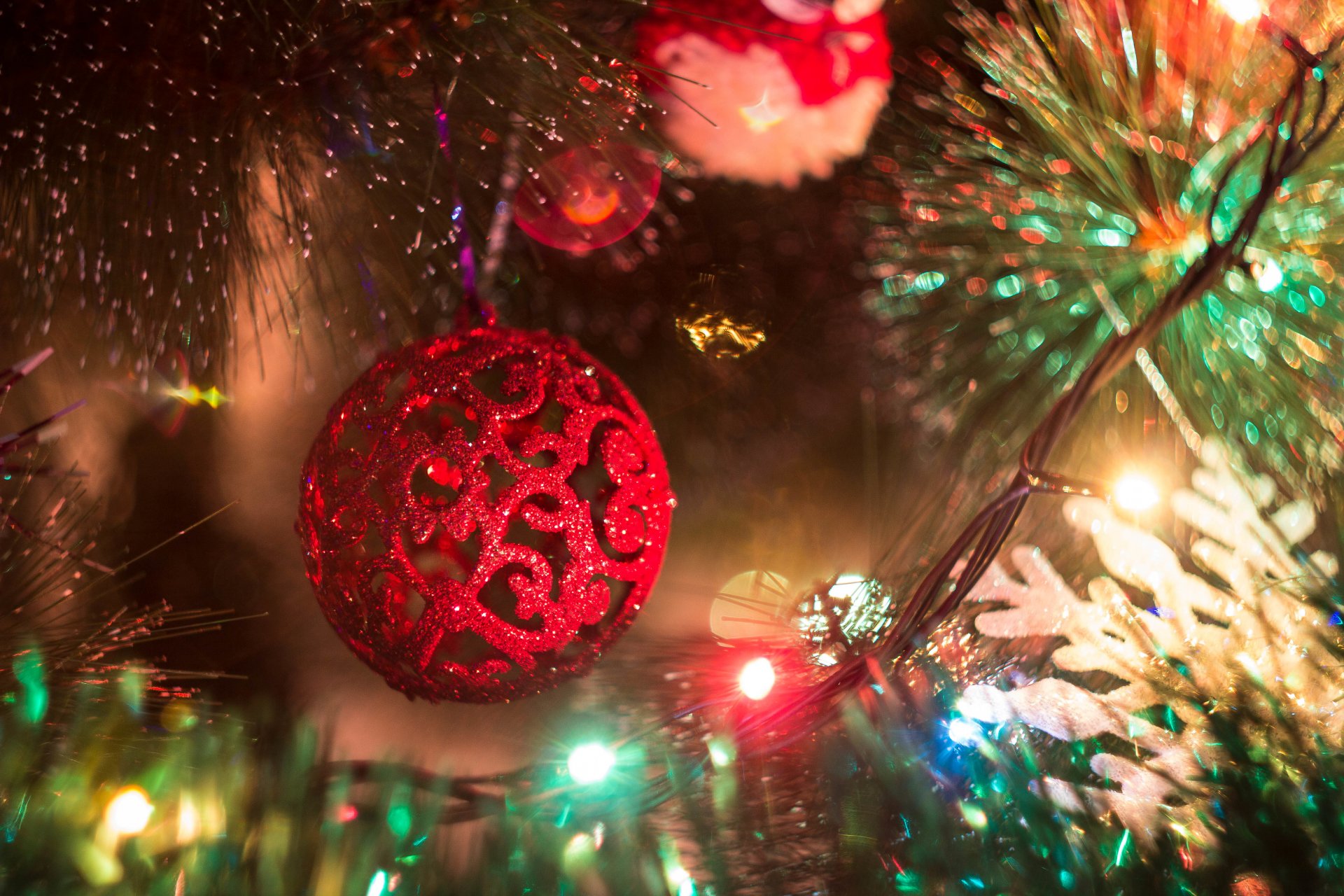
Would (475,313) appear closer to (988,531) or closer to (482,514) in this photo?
(482,514)

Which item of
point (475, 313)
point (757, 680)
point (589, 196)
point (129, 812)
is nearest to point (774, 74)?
point (589, 196)

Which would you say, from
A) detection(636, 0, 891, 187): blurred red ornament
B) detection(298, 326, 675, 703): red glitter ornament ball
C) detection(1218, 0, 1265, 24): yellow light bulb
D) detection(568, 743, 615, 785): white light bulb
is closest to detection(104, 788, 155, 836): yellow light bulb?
detection(298, 326, 675, 703): red glitter ornament ball

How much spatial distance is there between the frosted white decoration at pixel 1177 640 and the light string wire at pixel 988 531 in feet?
0.15

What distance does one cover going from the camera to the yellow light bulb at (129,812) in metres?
0.43

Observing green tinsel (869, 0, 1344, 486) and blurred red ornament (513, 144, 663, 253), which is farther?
blurred red ornament (513, 144, 663, 253)

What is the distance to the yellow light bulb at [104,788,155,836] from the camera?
0.43m

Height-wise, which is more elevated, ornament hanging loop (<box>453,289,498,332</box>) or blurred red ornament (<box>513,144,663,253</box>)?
blurred red ornament (<box>513,144,663,253</box>)

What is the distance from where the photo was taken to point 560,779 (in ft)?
1.79

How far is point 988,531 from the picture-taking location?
0.44m

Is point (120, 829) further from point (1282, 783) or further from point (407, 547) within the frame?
point (1282, 783)

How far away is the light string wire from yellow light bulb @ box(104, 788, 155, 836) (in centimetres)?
13

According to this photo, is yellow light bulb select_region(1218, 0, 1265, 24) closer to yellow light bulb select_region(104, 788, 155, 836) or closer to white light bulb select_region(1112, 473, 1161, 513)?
white light bulb select_region(1112, 473, 1161, 513)

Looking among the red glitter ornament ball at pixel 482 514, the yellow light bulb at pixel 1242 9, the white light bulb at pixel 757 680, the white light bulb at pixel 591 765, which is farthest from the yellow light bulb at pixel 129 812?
the yellow light bulb at pixel 1242 9

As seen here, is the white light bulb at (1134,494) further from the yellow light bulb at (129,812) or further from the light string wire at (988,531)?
the yellow light bulb at (129,812)
